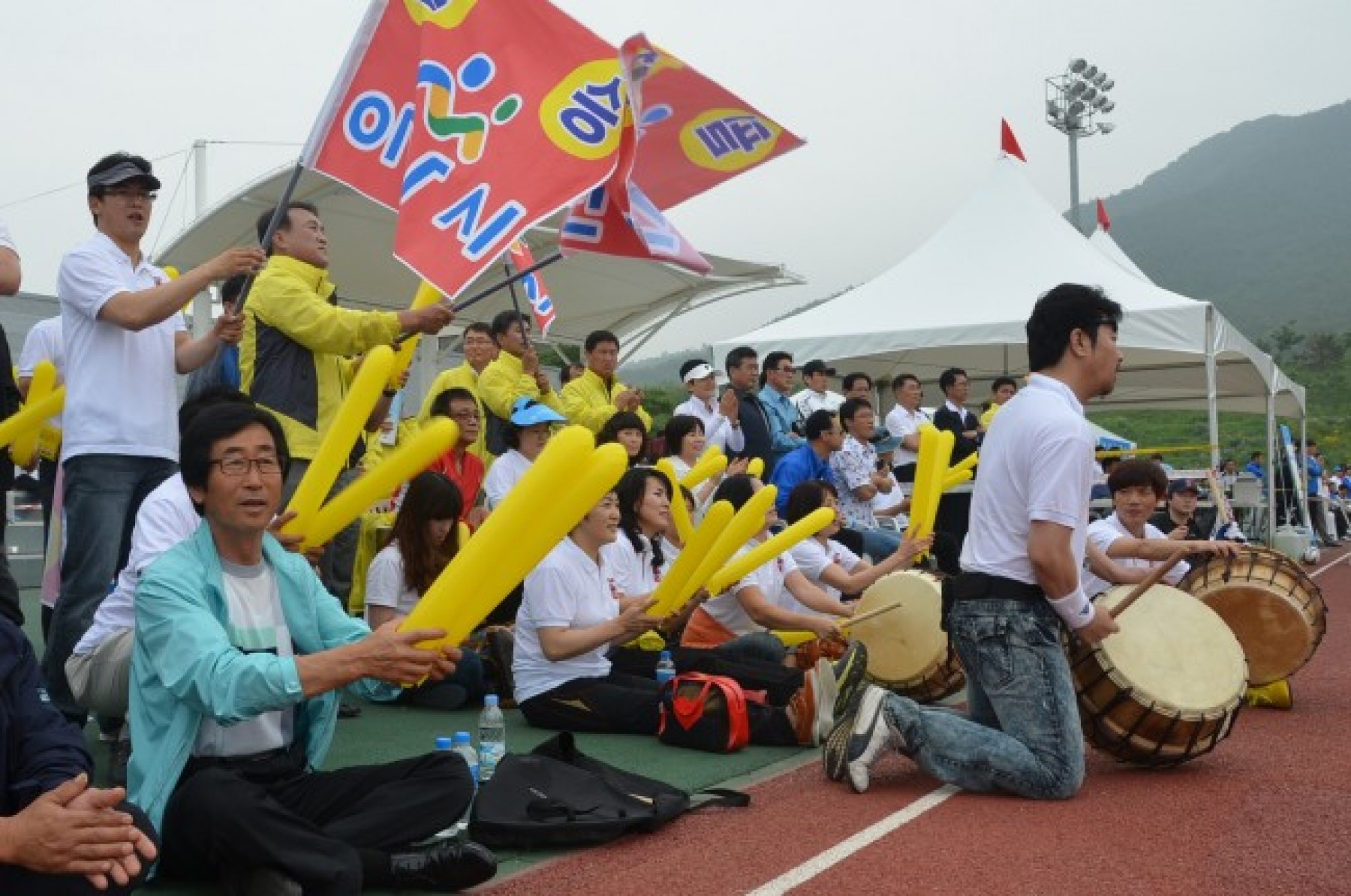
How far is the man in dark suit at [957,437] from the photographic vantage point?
11.1m

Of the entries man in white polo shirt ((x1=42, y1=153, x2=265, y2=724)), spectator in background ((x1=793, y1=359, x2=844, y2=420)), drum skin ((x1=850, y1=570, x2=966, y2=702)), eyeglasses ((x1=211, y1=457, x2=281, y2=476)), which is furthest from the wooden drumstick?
spectator in background ((x1=793, y1=359, x2=844, y2=420))

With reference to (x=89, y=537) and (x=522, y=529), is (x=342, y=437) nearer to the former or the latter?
(x=522, y=529)

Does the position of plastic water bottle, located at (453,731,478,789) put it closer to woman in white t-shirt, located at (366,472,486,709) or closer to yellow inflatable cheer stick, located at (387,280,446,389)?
yellow inflatable cheer stick, located at (387,280,446,389)

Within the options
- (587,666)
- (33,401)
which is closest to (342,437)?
(33,401)

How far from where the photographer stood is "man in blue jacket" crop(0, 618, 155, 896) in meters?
2.37

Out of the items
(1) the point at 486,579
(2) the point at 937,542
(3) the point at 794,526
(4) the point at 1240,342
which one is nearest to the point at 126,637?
(1) the point at 486,579

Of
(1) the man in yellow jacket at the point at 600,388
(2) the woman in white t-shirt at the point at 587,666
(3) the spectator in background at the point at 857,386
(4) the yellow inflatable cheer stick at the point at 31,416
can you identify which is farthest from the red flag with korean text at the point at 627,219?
(3) the spectator in background at the point at 857,386

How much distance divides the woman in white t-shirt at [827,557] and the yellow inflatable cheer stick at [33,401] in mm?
3719

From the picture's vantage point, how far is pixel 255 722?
3453 millimetres

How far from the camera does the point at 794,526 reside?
5914 millimetres

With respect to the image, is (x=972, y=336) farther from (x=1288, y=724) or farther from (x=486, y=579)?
(x=486, y=579)

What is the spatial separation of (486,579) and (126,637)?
210 centimetres

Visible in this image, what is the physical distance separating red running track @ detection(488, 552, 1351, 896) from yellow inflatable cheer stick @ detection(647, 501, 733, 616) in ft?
2.68

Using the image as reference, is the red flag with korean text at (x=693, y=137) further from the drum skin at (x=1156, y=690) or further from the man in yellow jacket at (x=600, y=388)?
the man in yellow jacket at (x=600, y=388)
